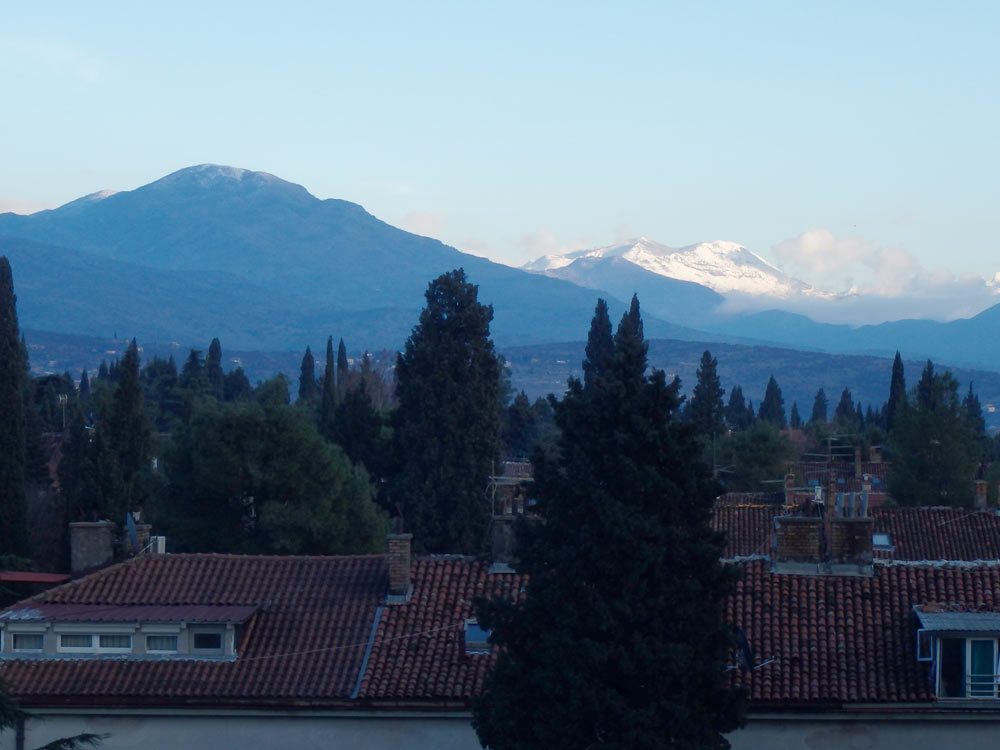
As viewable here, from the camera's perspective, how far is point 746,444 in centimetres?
5972

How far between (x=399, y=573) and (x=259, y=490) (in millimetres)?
14319

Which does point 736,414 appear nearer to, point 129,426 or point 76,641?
point 129,426

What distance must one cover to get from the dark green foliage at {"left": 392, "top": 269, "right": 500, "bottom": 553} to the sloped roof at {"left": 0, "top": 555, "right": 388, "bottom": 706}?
17.8m

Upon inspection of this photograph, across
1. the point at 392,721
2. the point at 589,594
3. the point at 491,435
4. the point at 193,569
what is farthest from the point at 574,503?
the point at 491,435

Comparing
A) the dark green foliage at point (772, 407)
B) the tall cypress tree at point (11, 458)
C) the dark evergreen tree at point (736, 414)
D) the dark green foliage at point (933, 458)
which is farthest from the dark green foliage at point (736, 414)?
the tall cypress tree at point (11, 458)

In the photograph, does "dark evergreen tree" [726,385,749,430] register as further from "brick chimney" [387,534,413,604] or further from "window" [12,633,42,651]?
"window" [12,633,42,651]

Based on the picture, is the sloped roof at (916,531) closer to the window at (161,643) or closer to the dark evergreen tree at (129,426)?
the window at (161,643)

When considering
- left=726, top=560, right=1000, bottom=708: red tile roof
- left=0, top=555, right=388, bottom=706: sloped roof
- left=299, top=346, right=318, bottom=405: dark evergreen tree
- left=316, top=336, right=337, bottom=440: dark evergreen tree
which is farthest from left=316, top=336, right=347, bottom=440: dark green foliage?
left=726, top=560, right=1000, bottom=708: red tile roof

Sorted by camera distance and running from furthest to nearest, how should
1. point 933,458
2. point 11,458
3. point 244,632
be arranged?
point 933,458, point 11,458, point 244,632

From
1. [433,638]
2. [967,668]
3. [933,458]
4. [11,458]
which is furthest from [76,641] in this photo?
[933,458]

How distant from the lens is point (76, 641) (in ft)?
61.4

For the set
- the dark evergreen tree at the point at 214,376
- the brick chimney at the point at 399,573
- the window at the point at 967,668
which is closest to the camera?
the window at the point at 967,668

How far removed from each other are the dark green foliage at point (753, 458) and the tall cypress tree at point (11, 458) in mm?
30445

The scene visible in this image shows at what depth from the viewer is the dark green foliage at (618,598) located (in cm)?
1445
